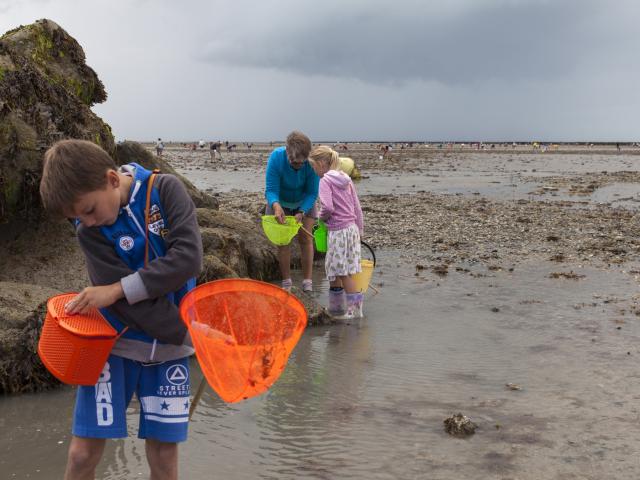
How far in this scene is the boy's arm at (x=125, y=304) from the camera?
2334 mm

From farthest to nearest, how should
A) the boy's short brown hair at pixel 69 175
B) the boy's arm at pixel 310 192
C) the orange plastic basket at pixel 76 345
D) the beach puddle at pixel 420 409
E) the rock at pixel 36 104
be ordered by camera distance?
the boy's arm at pixel 310 192 → the rock at pixel 36 104 → the beach puddle at pixel 420 409 → the orange plastic basket at pixel 76 345 → the boy's short brown hair at pixel 69 175

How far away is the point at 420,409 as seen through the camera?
13.6 feet

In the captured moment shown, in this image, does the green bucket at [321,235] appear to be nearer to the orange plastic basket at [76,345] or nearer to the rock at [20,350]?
the rock at [20,350]

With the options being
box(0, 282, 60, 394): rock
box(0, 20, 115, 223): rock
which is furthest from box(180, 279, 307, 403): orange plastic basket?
box(0, 20, 115, 223): rock

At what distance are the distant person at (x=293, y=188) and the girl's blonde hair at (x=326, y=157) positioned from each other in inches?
3.7

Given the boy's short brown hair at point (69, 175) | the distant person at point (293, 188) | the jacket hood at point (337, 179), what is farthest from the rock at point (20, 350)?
the jacket hood at point (337, 179)

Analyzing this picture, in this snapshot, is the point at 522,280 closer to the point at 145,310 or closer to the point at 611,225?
the point at 611,225

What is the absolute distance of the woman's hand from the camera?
6.55 metres

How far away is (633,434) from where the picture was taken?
3738mm

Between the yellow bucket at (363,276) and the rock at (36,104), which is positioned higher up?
the rock at (36,104)

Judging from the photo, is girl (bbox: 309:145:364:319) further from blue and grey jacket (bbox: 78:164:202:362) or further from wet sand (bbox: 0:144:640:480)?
blue and grey jacket (bbox: 78:164:202:362)

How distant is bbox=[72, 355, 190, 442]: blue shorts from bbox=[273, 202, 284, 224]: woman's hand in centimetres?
411

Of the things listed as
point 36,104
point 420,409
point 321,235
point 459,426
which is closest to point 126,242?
point 459,426

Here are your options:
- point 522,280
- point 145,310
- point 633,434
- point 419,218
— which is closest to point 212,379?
point 145,310
